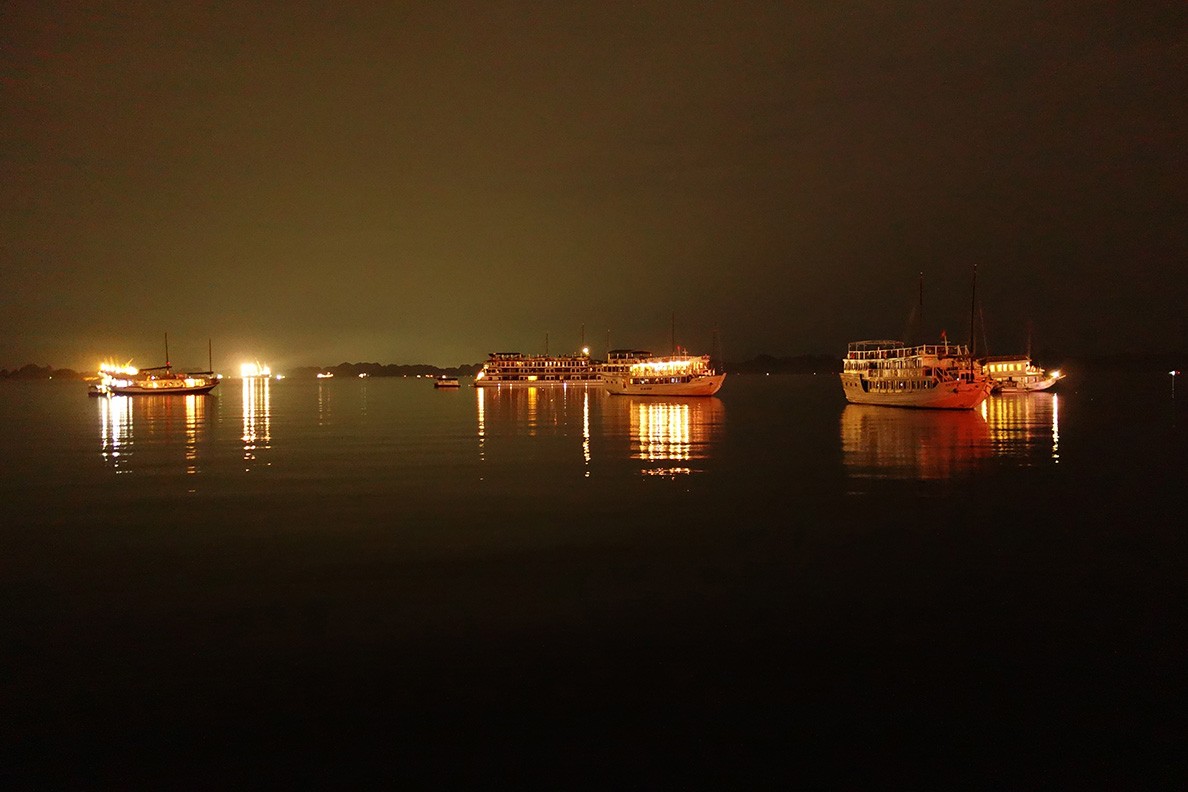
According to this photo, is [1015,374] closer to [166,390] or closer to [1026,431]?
[1026,431]

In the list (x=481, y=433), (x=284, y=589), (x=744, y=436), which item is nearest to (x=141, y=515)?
(x=284, y=589)

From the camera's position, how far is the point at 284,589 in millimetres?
12414

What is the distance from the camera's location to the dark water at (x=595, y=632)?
24.0 ft

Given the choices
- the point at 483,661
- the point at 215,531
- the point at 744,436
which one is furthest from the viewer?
the point at 744,436

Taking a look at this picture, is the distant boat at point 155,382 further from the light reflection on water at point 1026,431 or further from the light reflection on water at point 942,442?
the light reflection on water at point 1026,431

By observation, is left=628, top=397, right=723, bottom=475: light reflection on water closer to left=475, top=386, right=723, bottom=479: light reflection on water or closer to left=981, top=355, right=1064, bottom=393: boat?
left=475, top=386, right=723, bottom=479: light reflection on water

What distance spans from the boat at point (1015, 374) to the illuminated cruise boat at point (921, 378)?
2832 centimetres

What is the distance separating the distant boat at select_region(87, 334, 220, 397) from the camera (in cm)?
10875

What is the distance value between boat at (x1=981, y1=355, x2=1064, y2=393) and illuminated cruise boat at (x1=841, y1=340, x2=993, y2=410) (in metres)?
28.3

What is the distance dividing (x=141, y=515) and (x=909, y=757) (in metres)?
18.2

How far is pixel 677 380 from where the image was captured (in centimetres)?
9438

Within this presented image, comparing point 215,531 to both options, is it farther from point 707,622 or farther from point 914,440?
point 914,440

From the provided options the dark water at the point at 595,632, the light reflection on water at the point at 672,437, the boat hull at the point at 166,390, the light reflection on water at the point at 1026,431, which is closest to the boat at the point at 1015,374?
the light reflection on water at the point at 1026,431

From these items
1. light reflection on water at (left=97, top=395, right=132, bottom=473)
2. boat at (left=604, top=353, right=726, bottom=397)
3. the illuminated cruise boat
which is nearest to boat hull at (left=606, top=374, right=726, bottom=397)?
boat at (left=604, top=353, right=726, bottom=397)
